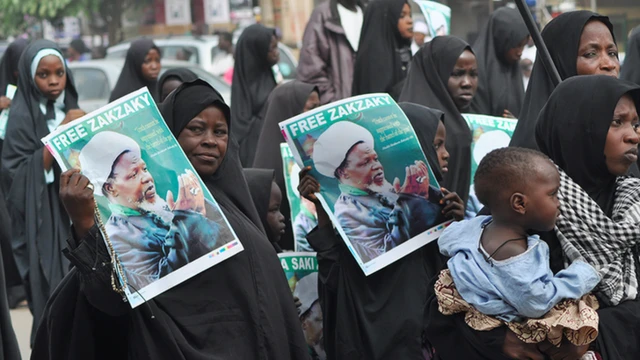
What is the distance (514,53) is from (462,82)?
1537 millimetres

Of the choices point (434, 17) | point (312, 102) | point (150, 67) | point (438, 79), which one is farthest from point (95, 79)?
point (438, 79)

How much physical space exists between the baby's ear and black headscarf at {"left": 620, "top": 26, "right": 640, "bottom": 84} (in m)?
3.63

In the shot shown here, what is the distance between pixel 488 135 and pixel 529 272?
2.48 metres

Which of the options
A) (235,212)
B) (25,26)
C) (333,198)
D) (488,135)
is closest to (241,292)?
(235,212)

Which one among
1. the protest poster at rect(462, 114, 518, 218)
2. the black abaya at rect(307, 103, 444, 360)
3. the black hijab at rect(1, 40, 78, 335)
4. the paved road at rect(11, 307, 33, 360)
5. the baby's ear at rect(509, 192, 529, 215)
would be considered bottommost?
the paved road at rect(11, 307, 33, 360)

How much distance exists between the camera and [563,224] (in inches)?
A: 127

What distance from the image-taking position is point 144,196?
143 inches

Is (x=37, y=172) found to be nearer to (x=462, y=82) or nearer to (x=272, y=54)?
(x=462, y=82)

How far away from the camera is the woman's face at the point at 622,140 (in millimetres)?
3367

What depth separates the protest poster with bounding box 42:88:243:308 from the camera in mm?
3531

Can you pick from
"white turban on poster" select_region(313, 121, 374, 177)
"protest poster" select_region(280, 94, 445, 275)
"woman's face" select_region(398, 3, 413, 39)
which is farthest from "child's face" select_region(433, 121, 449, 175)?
"woman's face" select_region(398, 3, 413, 39)

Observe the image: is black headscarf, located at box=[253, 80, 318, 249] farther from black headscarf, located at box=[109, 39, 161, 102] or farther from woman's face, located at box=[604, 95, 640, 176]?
woman's face, located at box=[604, 95, 640, 176]

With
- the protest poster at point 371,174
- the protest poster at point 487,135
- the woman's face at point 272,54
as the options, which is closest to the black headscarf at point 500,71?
the protest poster at point 487,135

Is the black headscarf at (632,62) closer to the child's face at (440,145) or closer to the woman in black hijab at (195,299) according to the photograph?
the child's face at (440,145)
